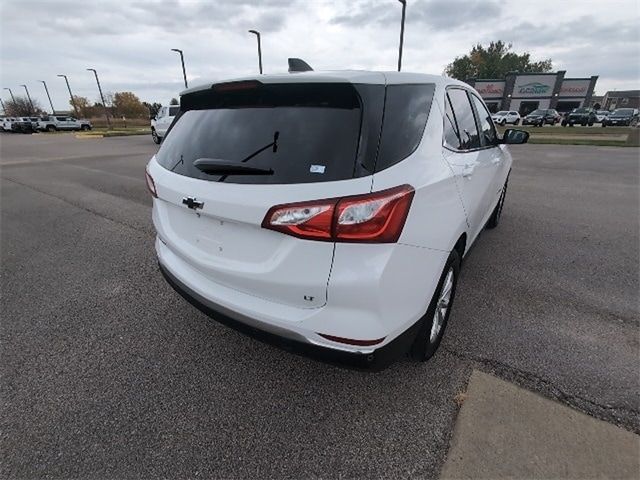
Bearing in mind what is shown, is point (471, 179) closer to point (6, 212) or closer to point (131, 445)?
point (131, 445)

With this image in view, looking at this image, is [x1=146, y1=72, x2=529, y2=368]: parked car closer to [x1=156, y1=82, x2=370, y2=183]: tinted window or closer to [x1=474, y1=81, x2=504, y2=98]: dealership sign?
[x1=156, y1=82, x2=370, y2=183]: tinted window

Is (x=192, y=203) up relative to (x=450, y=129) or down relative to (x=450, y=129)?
down

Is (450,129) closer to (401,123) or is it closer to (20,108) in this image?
(401,123)

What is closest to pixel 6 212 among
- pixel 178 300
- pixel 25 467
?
pixel 178 300

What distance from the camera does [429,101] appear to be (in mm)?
2109

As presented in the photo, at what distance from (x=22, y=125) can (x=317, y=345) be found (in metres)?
53.5

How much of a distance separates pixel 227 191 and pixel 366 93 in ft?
2.69

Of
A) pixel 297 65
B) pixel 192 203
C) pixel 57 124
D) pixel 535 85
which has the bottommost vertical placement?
pixel 57 124

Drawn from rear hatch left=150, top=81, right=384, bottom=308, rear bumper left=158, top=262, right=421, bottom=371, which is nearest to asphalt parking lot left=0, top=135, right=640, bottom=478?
rear bumper left=158, top=262, right=421, bottom=371

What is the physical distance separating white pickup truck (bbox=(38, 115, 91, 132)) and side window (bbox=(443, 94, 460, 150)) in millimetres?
53291

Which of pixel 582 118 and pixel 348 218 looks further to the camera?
pixel 582 118

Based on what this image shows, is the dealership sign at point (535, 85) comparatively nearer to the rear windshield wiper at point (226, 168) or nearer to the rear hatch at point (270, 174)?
the rear hatch at point (270, 174)

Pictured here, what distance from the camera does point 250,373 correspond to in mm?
2355

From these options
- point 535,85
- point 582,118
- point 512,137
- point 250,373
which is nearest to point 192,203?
point 250,373
